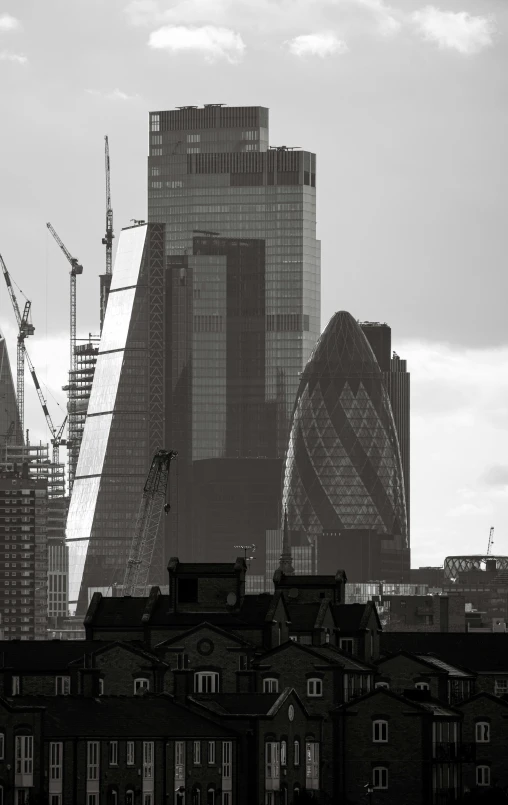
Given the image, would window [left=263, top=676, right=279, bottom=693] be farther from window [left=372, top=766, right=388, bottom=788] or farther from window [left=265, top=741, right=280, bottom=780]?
window [left=265, top=741, right=280, bottom=780]

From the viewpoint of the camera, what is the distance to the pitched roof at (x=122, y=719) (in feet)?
554

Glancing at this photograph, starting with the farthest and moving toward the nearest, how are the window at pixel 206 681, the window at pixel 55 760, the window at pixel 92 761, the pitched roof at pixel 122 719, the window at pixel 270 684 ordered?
the window at pixel 206 681 < the window at pixel 270 684 < the pitched roof at pixel 122 719 < the window at pixel 92 761 < the window at pixel 55 760

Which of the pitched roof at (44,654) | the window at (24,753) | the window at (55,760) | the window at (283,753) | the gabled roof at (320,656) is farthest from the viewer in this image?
the pitched roof at (44,654)

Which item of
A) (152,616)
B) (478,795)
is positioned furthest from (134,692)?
(478,795)

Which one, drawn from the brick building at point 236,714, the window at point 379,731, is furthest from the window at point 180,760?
the window at point 379,731

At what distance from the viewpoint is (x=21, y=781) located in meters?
166

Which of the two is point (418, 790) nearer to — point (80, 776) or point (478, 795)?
point (478, 795)

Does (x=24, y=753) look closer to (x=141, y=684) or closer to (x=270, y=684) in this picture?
(x=141, y=684)

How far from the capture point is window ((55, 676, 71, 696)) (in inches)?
7407

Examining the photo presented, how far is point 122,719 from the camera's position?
170625mm

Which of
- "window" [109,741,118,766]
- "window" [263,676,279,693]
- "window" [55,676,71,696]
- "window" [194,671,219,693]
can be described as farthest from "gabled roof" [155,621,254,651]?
"window" [109,741,118,766]

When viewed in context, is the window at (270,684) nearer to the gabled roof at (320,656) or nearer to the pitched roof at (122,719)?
the gabled roof at (320,656)

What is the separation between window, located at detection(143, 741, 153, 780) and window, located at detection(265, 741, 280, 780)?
730 cm

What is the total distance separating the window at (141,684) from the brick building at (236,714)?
136mm
